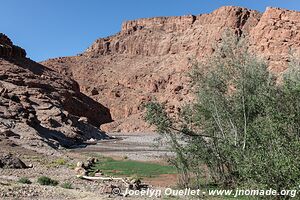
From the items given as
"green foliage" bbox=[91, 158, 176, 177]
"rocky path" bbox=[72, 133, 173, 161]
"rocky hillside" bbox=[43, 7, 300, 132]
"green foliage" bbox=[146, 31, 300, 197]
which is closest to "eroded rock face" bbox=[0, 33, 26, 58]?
"rocky hillside" bbox=[43, 7, 300, 132]

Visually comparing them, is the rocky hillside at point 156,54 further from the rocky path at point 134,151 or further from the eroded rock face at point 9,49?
the rocky path at point 134,151

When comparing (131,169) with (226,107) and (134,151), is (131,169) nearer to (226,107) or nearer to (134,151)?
(226,107)

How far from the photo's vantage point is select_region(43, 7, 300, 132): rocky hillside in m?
99.1

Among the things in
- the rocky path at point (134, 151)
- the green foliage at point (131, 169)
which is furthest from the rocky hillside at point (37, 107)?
the green foliage at point (131, 169)

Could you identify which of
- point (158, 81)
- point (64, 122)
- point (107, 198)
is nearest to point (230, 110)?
point (107, 198)

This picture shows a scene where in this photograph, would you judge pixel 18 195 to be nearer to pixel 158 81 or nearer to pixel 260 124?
pixel 260 124

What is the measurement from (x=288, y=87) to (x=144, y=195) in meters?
6.47

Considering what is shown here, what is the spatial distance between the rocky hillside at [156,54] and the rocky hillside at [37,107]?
67.4 ft

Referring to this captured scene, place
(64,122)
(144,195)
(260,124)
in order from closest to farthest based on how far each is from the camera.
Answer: (260,124), (144,195), (64,122)

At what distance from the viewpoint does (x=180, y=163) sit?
16.1 metres

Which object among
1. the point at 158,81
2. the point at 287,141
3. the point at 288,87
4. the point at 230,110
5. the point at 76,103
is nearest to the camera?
the point at 287,141

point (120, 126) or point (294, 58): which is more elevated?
point (120, 126)

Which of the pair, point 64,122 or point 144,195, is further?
point 64,122

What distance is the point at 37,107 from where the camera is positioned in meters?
54.6
